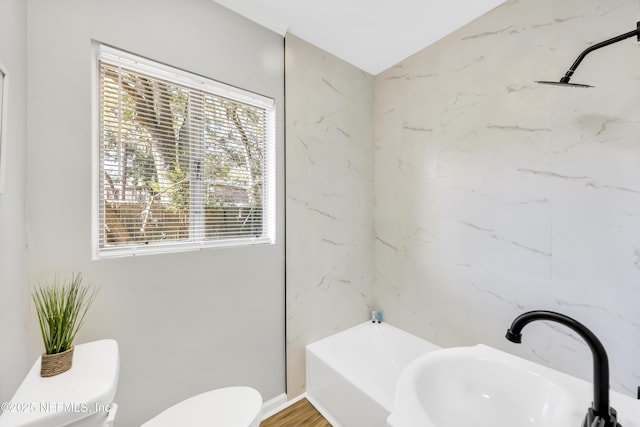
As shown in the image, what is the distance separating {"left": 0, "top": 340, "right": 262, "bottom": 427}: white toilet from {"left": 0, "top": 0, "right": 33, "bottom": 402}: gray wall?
7cm

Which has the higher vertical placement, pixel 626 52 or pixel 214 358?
pixel 626 52

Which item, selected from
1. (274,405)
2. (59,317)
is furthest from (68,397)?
(274,405)

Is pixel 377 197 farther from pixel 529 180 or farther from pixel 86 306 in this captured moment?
pixel 86 306

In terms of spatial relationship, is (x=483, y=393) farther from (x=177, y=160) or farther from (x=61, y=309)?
(x=177, y=160)

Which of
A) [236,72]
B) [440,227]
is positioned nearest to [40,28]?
[236,72]

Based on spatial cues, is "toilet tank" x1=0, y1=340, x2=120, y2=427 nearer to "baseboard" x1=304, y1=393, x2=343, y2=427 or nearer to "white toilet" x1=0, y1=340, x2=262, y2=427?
"white toilet" x1=0, y1=340, x2=262, y2=427

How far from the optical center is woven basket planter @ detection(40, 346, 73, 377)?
89 cm

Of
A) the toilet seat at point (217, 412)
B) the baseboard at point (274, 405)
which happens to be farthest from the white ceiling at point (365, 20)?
the baseboard at point (274, 405)

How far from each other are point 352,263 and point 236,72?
1.64 meters

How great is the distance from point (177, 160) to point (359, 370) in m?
1.86

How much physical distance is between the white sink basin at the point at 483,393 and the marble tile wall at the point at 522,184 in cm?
67

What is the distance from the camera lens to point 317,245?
6.52 feet

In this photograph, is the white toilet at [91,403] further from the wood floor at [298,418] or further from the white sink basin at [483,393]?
the white sink basin at [483,393]

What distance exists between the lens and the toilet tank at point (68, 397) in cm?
73
